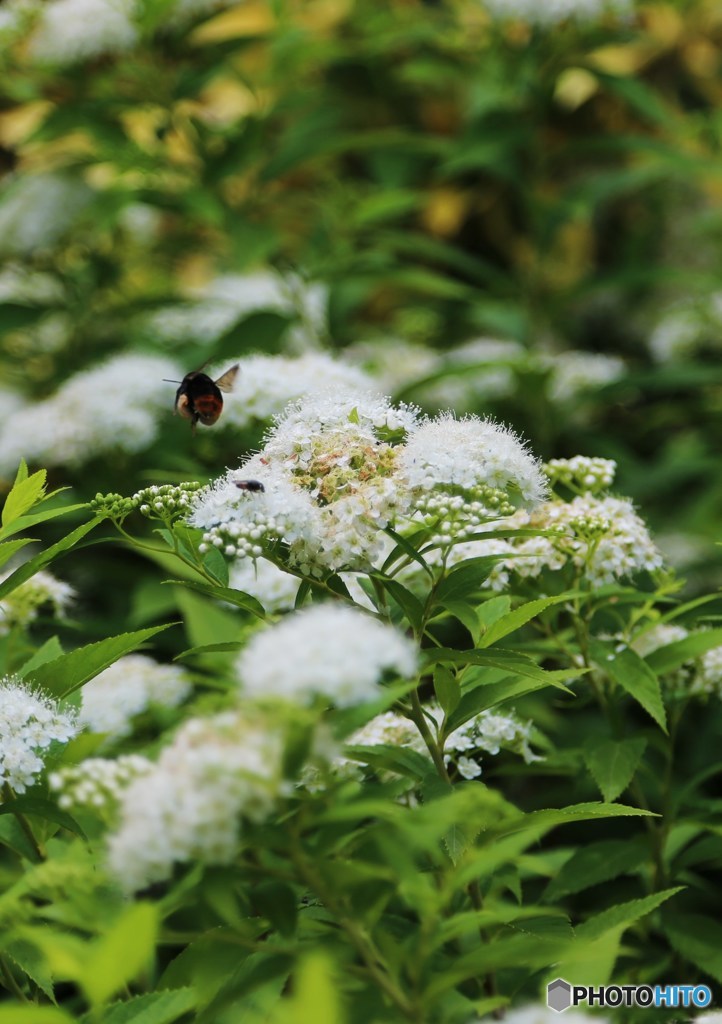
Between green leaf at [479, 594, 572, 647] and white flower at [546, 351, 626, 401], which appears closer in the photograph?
green leaf at [479, 594, 572, 647]

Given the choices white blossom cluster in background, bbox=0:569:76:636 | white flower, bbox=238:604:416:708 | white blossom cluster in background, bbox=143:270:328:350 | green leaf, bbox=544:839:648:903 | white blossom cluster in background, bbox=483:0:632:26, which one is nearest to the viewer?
white flower, bbox=238:604:416:708

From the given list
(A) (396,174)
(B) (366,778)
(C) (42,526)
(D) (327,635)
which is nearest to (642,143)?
(A) (396,174)

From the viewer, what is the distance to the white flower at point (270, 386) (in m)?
2.45

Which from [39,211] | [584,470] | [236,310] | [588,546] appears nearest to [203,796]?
[588,546]

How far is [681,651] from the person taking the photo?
195cm

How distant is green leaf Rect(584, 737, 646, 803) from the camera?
6.00ft

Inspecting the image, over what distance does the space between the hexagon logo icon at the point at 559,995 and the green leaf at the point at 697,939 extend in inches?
18.6

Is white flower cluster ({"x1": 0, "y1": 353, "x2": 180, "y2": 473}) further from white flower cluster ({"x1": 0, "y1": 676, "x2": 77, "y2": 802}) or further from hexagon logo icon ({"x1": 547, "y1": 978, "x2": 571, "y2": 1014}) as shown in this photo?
hexagon logo icon ({"x1": 547, "y1": 978, "x2": 571, "y2": 1014})

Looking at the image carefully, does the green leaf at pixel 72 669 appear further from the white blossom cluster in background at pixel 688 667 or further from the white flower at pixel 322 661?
the white blossom cluster in background at pixel 688 667

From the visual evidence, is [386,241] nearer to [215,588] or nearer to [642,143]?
[642,143]

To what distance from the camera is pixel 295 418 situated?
1.79m

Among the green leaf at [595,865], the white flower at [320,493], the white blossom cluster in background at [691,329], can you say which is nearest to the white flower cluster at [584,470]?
the white flower at [320,493]

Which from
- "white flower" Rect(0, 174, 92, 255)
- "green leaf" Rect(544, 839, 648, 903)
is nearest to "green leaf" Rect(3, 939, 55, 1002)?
"green leaf" Rect(544, 839, 648, 903)

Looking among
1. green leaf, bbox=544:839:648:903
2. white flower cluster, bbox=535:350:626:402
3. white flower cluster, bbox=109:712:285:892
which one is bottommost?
green leaf, bbox=544:839:648:903
